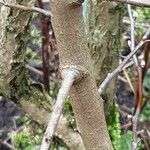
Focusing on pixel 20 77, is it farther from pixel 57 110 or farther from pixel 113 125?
pixel 57 110

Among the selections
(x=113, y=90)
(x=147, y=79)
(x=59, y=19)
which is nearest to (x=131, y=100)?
(x=147, y=79)

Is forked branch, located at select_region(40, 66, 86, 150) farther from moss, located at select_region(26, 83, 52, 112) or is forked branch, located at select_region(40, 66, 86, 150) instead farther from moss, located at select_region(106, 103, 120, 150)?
moss, located at select_region(106, 103, 120, 150)

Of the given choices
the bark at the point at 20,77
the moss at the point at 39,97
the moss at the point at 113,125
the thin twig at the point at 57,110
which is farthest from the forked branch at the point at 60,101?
the moss at the point at 113,125

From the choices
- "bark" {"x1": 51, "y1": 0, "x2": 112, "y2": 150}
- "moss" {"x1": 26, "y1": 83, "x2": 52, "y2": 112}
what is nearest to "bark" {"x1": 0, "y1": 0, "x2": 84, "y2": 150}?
"moss" {"x1": 26, "y1": 83, "x2": 52, "y2": 112}

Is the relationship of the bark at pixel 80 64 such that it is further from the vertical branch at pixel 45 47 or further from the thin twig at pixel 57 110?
the vertical branch at pixel 45 47

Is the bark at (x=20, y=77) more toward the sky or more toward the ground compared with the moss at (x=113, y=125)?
more toward the sky

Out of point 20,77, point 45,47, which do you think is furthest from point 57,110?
point 45,47

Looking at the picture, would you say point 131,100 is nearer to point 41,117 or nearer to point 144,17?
point 144,17
